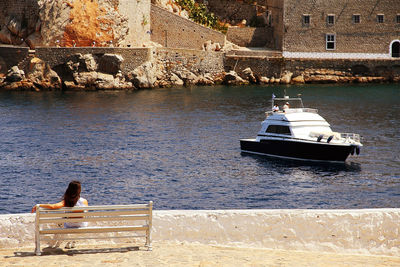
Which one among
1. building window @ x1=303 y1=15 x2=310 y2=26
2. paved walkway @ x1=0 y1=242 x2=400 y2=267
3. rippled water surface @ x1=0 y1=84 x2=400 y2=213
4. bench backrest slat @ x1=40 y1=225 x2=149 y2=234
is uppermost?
building window @ x1=303 y1=15 x2=310 y2=26

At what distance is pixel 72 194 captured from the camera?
12.6 meters

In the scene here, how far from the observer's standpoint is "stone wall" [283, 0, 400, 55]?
69.6 m

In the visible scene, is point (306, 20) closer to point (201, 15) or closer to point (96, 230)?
point (201, 15)

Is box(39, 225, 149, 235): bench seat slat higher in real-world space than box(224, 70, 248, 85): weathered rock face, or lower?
lower

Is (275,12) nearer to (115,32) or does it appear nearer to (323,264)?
(115,32)

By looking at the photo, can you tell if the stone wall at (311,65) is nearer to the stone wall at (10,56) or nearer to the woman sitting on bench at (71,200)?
the stone wall at (10,56)

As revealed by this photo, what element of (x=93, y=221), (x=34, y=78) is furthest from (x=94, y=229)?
(x=34, y=78)

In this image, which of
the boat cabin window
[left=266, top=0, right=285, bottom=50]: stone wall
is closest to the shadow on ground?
the boat cabin window

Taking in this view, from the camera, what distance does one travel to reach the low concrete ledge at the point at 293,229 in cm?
1272

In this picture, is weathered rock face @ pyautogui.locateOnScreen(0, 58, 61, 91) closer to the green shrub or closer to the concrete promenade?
the green shrub

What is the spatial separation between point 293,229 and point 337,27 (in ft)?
197

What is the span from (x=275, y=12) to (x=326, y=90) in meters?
12.7

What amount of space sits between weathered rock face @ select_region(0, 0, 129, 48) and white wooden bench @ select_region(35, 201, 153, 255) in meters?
52.7

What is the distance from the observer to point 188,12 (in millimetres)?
72562
